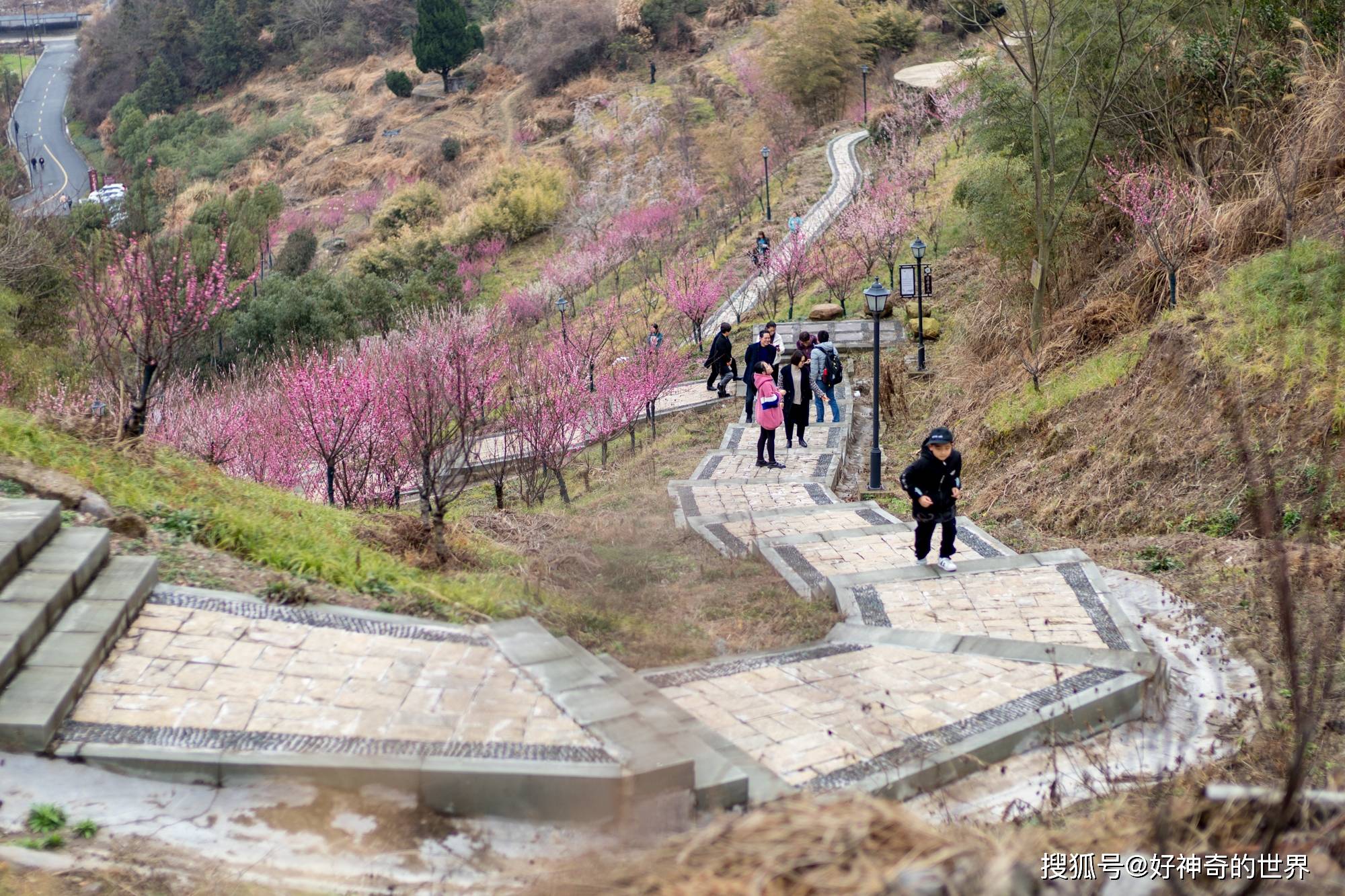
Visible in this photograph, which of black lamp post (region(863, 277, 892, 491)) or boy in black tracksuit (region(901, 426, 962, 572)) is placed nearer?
boy in black tracksuit (region(901, 426, 962, 572))

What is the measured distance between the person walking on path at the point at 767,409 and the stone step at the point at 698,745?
8.55 m

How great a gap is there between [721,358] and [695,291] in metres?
7.47

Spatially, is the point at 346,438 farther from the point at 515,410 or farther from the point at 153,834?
the point at 153,834

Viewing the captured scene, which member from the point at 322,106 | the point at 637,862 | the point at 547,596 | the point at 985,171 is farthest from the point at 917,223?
the point at 322,106

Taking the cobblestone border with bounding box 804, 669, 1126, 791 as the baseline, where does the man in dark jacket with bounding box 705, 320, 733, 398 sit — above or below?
below

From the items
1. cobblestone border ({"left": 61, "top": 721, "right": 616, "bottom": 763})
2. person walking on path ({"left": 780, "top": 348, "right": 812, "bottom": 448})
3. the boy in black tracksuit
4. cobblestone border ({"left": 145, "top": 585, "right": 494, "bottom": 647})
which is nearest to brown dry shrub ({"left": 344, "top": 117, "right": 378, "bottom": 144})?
person walking on path ({"left": 780, "top": 348, "right": 812, "bottom": 448})

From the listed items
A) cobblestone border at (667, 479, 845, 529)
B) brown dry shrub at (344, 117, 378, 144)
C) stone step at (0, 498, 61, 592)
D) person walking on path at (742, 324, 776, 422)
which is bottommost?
cobblestone border at (667, 479, 845, 529)

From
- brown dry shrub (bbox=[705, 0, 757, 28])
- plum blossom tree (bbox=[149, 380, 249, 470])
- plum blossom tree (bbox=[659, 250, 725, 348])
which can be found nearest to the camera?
plum blossom tree (bbox=[149, 380, 249, 470])

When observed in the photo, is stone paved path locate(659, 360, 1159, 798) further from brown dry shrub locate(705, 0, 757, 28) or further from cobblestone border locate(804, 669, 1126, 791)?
brown dry shrub locate(705, 0, 757, 28)

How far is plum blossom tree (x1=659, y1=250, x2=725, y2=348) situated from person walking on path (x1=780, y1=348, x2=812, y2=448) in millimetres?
11201

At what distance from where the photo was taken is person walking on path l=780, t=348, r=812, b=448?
605 inches

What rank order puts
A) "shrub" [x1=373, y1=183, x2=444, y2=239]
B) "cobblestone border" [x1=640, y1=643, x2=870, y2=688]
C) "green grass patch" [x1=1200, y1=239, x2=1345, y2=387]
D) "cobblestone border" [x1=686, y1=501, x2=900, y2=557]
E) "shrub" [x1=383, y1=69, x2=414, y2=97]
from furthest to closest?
1. "shrub" [x1=383, y1=69, x2=414, y2=97]
2. "shrub" [x1=373, y1=183, x2=444, y2=239]
3. "cobblestone border" [x1=686, y1=501, x2=900, y2=557]
4. "green grass patch" [x1=1200, y1=239, x2=1345, y2=387]
5. "cobblestone border" [x1=640, y1=643, x2=870, y2=688]

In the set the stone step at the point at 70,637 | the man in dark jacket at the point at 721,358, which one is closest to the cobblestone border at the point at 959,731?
the stone step at the point at 70,637

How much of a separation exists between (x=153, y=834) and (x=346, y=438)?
31.2 feet
